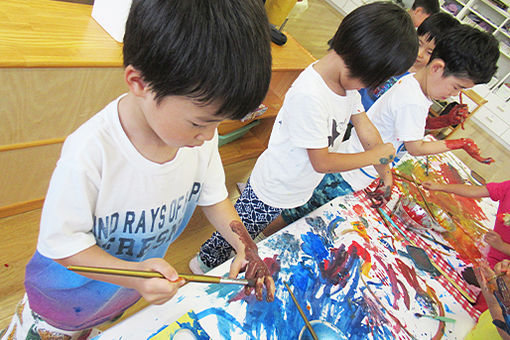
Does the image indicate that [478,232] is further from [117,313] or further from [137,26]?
[137,26]

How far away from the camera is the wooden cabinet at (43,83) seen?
105 centimetres

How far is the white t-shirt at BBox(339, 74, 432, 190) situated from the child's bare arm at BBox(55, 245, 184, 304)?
109 cm

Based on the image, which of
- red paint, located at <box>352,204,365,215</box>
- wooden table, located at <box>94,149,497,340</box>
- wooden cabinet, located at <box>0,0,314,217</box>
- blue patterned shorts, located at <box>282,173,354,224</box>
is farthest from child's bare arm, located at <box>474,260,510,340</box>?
wooden cabinet, located at <box>0,0,314,217</box>

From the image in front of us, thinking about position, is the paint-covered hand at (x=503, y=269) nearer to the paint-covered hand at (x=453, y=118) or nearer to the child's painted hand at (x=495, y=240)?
the child's painted hand at (x=495, y=240)

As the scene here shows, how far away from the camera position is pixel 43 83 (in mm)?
1117

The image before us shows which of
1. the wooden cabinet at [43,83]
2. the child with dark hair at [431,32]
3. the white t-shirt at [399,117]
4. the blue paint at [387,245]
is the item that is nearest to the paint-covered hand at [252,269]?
the blue paint at [387,245]

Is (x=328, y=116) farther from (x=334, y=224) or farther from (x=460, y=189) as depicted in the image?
(x=460, y=189)

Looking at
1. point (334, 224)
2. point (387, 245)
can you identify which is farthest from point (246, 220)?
point (387, 245)

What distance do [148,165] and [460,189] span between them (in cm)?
170

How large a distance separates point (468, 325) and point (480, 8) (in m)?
→ 6.06

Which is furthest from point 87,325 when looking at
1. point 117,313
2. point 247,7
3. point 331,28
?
point 331,28

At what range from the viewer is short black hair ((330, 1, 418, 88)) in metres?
0.91

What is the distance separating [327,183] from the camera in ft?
4.84

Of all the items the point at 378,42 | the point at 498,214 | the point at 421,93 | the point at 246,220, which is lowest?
the point at 246,220
